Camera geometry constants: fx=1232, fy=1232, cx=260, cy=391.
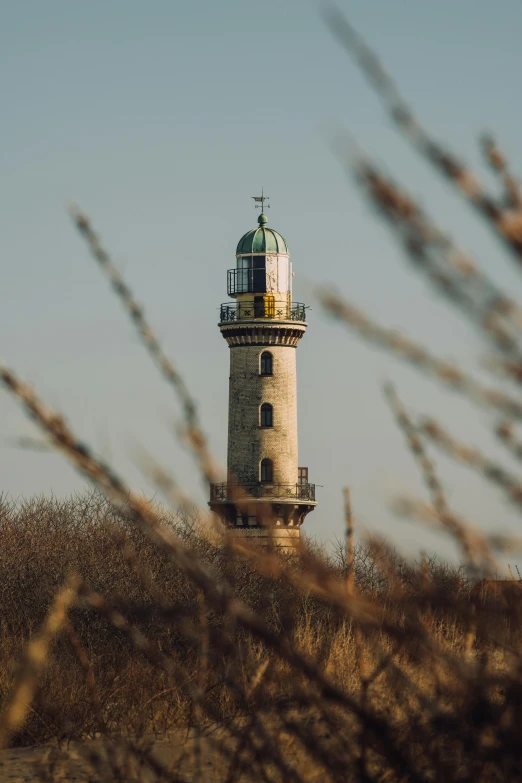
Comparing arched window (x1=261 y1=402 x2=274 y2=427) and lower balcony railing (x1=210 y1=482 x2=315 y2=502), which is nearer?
lower balcony railing (x1=210 y1=482 x2=315 y2=502)

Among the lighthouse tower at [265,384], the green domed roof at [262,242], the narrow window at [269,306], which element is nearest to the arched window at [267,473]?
the lighthouse tower at [265,384]

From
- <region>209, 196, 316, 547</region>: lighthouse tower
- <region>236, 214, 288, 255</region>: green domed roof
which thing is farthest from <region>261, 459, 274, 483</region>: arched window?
<region>236, 214, 288, 255</region>: green domed roof

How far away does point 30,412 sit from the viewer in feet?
4.95

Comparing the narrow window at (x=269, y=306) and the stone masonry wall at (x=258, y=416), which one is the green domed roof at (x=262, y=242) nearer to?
the narrow window at (x=269, y=306)

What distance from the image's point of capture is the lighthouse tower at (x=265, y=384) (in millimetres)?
41281

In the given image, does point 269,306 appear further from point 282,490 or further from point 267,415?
point 282,490

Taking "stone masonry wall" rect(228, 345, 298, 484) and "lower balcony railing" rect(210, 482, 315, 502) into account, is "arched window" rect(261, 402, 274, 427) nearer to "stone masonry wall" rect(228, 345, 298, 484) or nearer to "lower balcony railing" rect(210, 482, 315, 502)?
"stone masonry wall" rect(228, 345, 298, 484)

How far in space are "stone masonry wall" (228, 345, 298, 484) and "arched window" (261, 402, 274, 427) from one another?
12 cm

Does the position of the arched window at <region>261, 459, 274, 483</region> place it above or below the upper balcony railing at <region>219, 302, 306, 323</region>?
below

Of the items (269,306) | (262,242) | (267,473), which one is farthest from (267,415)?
(262,242)

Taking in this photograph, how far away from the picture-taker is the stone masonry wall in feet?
135

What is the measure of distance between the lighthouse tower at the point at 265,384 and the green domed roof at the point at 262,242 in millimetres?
169

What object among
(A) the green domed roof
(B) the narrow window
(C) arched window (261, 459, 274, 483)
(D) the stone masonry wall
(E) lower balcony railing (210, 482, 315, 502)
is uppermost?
(A) the green domed roof

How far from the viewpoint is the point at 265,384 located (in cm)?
4178
